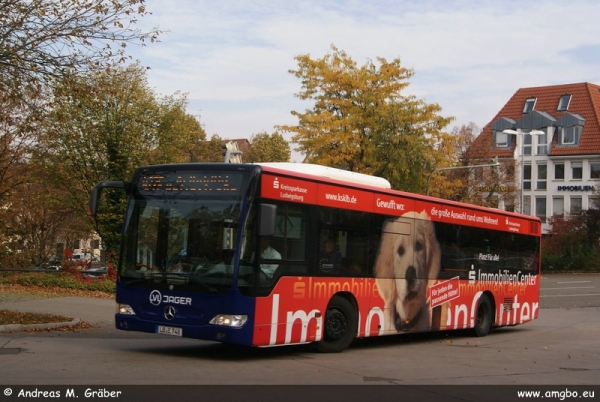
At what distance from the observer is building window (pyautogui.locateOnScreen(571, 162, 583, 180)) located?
3024 inches

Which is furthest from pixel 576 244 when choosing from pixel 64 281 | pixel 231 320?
pixel 231 320

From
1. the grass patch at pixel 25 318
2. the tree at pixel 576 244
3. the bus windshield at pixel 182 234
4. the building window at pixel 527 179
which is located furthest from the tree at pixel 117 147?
the building window at pixel 527 179

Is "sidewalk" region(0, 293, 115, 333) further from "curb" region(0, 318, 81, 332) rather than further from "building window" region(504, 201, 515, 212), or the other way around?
"building window" region(504, 201, 515, 212)

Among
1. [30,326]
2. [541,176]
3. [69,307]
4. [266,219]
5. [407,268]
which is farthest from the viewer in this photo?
[541,176]

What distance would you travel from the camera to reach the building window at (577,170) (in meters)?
76.8

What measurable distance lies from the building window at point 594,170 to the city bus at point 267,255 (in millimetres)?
64283

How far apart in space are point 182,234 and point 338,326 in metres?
3.26

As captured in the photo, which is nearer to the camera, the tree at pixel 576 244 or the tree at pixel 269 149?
the tree at pixel 576 244

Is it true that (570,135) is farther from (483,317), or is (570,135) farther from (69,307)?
(69,307)

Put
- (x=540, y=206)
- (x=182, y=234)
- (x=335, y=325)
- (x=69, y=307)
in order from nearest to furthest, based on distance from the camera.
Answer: (x=182, y=234), (x=335, y=325), (x=69, y=307), (x=540, y=206)

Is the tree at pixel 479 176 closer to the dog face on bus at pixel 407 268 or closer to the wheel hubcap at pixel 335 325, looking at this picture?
the dog face on bus at pixel 407 268

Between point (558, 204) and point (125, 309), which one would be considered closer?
point (125, 309)

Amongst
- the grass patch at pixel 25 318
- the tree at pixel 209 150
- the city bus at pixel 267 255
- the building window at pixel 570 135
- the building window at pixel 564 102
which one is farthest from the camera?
the building window at pixel 564 102

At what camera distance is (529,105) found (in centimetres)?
8200
